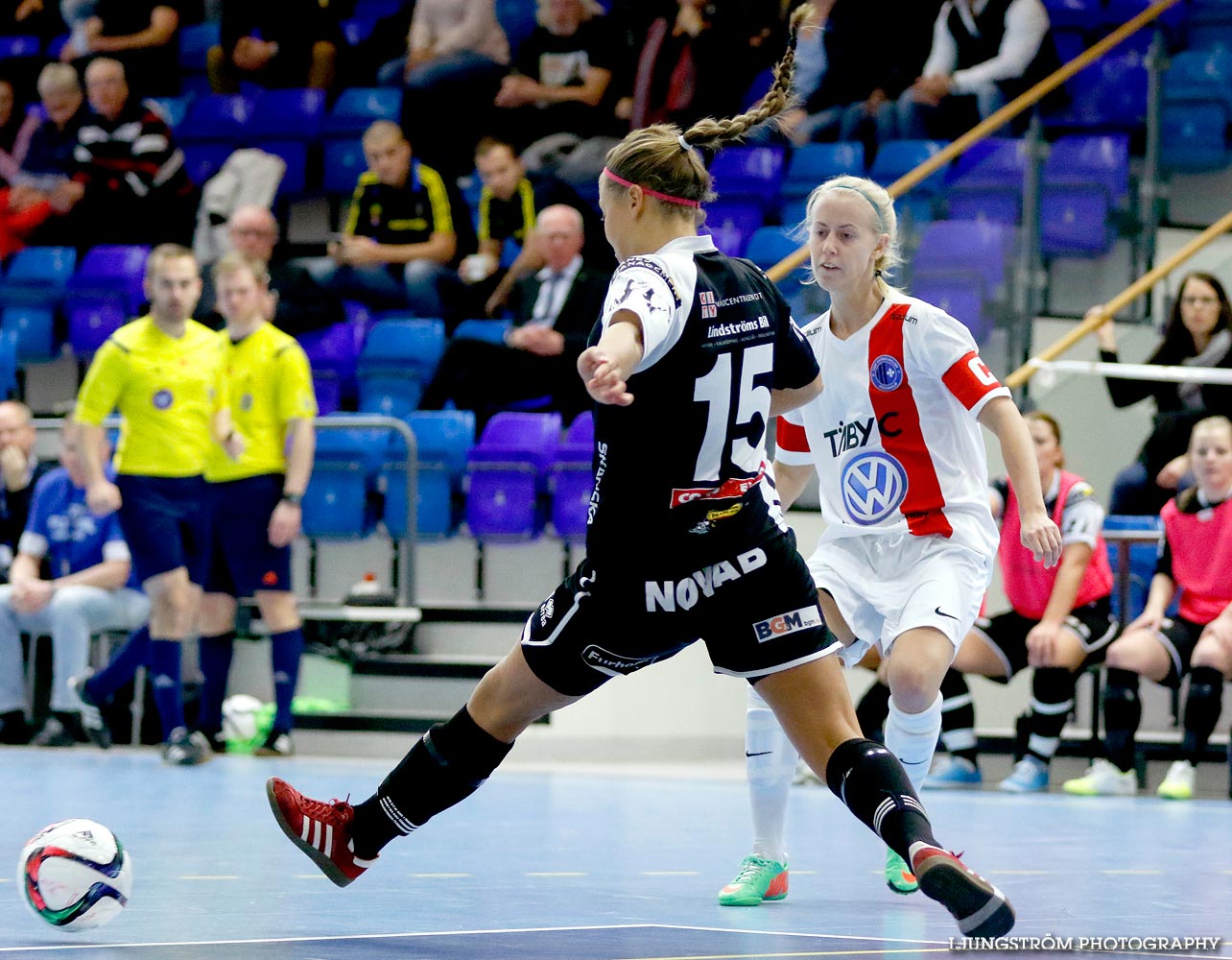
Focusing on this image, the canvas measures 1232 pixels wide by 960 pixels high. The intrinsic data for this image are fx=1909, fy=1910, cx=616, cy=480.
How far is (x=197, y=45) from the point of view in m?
14.5

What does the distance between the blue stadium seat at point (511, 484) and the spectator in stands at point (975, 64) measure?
2.63 metres

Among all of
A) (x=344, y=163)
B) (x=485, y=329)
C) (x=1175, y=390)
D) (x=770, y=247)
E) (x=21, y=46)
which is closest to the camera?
(x=1175, y=390)

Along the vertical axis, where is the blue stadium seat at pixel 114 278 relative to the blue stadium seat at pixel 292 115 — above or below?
below

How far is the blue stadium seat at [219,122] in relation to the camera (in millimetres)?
13531

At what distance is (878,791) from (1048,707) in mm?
4725

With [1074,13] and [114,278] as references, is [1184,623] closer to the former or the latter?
[1074,13]

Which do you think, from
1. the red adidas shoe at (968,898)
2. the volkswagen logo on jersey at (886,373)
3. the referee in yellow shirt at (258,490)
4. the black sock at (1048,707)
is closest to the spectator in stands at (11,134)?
the referee in yellow shirt at (258,490)

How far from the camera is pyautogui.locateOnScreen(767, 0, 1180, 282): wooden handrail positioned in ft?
29.3

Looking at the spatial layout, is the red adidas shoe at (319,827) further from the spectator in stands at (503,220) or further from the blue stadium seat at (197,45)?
the blue stadium seat at (197,45)

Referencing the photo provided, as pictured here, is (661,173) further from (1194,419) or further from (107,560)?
(107,560)

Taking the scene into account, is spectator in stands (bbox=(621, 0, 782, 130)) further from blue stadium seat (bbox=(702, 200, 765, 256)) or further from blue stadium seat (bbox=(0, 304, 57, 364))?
blue stadium seat (bbox=(0, 304, 57, 364))

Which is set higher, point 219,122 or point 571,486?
point 219,122

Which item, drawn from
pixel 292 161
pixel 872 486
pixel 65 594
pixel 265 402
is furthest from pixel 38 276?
pixel 872 486

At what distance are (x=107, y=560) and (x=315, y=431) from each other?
134 centimetres
